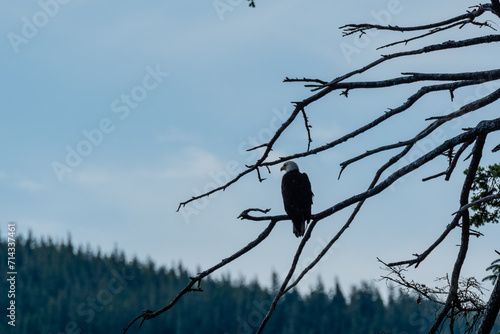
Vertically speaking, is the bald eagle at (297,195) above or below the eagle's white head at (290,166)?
below

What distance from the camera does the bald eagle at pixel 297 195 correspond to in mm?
12707

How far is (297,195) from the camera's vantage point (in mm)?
13398

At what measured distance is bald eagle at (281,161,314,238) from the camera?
12.7 m

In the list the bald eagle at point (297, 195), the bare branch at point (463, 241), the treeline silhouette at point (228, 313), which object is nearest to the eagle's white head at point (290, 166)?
the bald eagle at point (297, 195)

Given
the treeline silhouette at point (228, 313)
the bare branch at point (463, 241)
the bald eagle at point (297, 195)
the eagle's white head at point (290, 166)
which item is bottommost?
the bare branch at point (463, 241)

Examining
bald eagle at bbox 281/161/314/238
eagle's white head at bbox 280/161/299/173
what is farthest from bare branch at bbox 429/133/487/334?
eagle's white head at bbox 280/161/299/173

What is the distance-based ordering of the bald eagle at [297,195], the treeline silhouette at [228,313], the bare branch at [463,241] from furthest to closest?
the treeline silhouette at [228,313] < the bald eagle at [297,195] < the bare branch at [463,241]

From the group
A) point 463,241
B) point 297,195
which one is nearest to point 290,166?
point 297,195

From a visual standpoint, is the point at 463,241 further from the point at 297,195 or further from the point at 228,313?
the point at 228,313

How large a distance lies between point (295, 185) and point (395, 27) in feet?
13.7

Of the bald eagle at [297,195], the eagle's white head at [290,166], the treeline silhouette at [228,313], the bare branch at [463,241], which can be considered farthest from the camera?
the treeline silhouette at [228,313]

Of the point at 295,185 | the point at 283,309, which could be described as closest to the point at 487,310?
the point at 295,185

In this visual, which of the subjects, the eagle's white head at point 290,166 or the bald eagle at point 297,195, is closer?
the bald eagle at point 297,195

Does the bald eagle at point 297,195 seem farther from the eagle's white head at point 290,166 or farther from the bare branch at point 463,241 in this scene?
the bare branch at point 463,241
